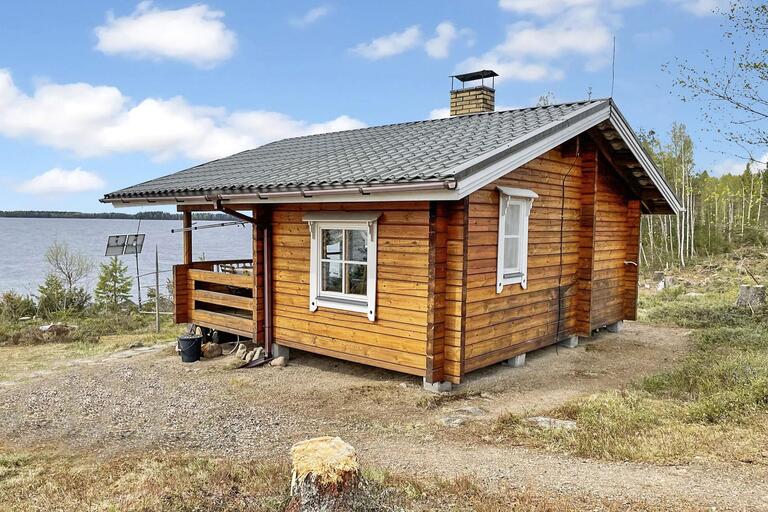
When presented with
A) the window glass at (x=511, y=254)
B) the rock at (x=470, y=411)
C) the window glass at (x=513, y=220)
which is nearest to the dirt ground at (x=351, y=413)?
the rock at (x=470, y=411)

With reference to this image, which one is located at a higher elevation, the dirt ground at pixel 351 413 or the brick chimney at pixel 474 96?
the brick chimney at pixel 474 96

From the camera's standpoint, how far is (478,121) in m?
9.09

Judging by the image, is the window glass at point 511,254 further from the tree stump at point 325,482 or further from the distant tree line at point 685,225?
the distant tree line at point 685,225

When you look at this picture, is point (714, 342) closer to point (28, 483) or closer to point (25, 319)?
point (28, 483)

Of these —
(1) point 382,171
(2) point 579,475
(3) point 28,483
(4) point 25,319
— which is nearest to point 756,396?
(2) point 579,475

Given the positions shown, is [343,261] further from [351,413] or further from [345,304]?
[351,413]

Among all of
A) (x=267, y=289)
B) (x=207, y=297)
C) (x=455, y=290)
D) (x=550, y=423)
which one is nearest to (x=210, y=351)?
(x=207, y=297)

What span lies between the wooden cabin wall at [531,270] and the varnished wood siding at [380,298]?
1.95 ft

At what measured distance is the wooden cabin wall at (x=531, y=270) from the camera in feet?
23.0

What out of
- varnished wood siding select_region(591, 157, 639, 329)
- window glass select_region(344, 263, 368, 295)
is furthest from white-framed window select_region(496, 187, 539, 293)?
varnished wood siding select_region(591, 157, 639, 329)

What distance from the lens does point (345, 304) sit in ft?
24.8

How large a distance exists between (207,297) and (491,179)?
18.7 feet

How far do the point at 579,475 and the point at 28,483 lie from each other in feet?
14.2

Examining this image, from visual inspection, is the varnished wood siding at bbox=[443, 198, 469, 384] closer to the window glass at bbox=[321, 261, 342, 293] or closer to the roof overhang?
the roof overhang
